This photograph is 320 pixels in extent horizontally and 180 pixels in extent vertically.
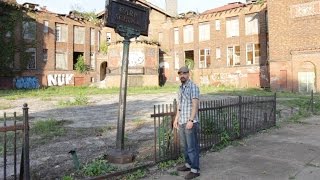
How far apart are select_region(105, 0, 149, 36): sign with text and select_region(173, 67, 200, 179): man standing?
5.33ft

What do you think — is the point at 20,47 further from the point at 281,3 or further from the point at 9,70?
the point at 281,3

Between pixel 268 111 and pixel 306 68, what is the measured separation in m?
20.5

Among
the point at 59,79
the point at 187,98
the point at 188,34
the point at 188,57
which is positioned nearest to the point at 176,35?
the point at 188,34

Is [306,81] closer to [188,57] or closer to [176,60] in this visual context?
[188,57]

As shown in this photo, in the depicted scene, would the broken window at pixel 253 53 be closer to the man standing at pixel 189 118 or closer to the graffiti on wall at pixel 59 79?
the graffiti on wall at pixel 59 79

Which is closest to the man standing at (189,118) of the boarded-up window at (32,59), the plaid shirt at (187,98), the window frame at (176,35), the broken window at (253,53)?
the plaid shirt at (187,98)

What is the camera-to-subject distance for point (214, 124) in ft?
28.7

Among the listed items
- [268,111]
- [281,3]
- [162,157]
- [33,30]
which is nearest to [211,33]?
[281,3]

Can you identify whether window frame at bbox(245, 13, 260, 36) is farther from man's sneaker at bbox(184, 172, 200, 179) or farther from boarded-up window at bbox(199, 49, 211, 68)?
man's sneaker at bbox(184, 172, 200, 179)

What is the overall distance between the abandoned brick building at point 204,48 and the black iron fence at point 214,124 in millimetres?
22234

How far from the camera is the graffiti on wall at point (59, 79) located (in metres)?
46.4

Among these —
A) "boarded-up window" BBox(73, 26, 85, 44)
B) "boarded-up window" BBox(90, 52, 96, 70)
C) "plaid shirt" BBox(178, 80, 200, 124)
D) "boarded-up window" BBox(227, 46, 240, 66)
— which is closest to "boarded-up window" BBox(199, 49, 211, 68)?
"boarded-up window" BBox(227, 46, 240, 66)

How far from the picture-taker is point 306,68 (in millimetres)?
30906

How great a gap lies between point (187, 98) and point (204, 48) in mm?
40269
